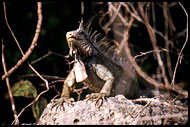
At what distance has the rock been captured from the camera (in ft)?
9.90

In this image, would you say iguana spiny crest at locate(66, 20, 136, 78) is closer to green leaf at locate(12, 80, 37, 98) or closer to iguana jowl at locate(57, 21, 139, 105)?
iguana jowl at locate(57, 21, 139, 105)

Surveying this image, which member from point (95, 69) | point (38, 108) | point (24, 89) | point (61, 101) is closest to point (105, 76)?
point (95, 69)

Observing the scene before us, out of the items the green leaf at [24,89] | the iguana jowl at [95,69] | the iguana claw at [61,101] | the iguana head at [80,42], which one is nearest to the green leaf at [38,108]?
the green leaf at [24,89]

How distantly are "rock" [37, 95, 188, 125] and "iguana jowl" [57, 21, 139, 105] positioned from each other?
191mm

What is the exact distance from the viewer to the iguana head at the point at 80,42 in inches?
137

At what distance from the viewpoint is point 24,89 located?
4867 mm

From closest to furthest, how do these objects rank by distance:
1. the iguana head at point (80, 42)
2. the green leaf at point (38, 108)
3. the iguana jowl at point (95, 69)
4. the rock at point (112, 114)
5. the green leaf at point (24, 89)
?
the rock at point (112, 114)
the iguana head at point (80, 42)
the iguana jowl at point (95, 69)
the green leaf at point (38, 108)
the green leaf at point (24, 89)

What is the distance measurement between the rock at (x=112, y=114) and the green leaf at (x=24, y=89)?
58.3 inches

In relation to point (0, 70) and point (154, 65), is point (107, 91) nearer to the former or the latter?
point (0, 70)

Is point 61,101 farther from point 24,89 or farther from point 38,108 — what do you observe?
point 24,89

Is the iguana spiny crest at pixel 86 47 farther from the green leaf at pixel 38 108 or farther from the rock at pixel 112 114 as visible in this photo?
the green leaf at pixel 38 108

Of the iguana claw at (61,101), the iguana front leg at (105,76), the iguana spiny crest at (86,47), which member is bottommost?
the iguana claw at (61,101)

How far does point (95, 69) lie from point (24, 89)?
5.74 feet

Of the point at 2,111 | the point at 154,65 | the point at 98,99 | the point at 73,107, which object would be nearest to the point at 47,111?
the point at 73,107
